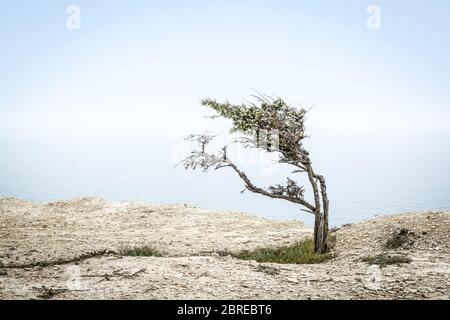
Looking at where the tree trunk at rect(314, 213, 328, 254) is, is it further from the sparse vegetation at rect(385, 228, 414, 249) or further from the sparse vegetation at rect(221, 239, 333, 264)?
the sparse vegetation at rect(385, 228, 414, 249)

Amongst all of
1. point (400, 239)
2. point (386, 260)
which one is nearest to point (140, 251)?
point (386, 260)

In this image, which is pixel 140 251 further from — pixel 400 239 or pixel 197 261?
pixel 400 239

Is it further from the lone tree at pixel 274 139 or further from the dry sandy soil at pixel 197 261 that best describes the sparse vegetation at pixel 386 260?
the lone tree at pixel 274 139

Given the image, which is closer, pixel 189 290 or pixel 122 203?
pixel 189 290

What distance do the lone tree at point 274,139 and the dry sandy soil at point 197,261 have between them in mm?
2521

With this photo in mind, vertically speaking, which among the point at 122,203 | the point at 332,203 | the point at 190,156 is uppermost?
the point at 190,156

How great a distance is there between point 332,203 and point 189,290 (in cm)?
18061

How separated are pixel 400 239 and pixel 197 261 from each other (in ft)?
31.9

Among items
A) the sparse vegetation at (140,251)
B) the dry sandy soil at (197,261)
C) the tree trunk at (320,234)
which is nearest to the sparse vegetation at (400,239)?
the dry sandy soil at (197,261)

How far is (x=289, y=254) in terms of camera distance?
1861cm

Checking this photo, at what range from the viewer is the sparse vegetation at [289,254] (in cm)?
1728

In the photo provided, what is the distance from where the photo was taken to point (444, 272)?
11.9 meters
